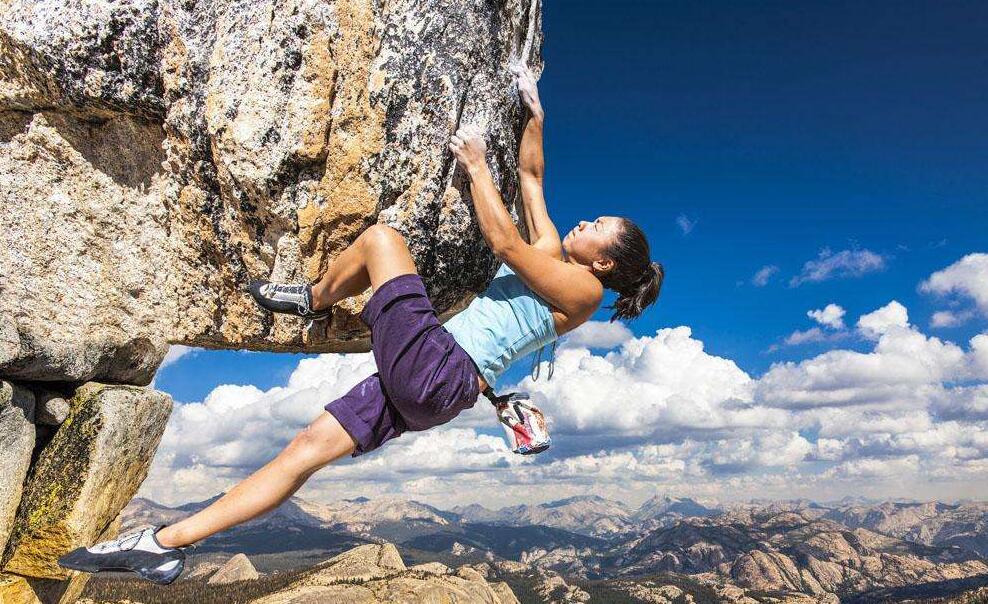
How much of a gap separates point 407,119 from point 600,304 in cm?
274

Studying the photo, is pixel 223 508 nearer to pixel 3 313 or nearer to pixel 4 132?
pixel 3 313

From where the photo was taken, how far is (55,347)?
24.4ft

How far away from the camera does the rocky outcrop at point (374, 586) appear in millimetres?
54500

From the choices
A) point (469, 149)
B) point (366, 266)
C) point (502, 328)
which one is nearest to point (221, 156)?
point (366, 266)

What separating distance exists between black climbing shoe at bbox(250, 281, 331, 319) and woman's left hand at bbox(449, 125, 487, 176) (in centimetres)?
201

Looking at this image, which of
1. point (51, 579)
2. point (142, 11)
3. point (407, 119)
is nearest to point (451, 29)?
point (407, 119)

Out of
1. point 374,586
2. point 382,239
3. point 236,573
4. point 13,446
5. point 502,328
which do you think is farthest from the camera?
point 236,573

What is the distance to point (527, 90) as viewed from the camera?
24.5ft

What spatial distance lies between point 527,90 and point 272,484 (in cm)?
503

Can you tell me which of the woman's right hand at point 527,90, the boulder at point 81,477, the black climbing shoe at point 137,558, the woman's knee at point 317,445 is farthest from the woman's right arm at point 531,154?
the boulder at point 81,477

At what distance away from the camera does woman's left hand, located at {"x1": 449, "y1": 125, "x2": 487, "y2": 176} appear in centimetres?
652

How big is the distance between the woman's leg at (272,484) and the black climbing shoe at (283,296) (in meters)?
1.54

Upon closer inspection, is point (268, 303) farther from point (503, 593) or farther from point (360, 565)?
point (503, 593)

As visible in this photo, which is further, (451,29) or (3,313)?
(3,313)
